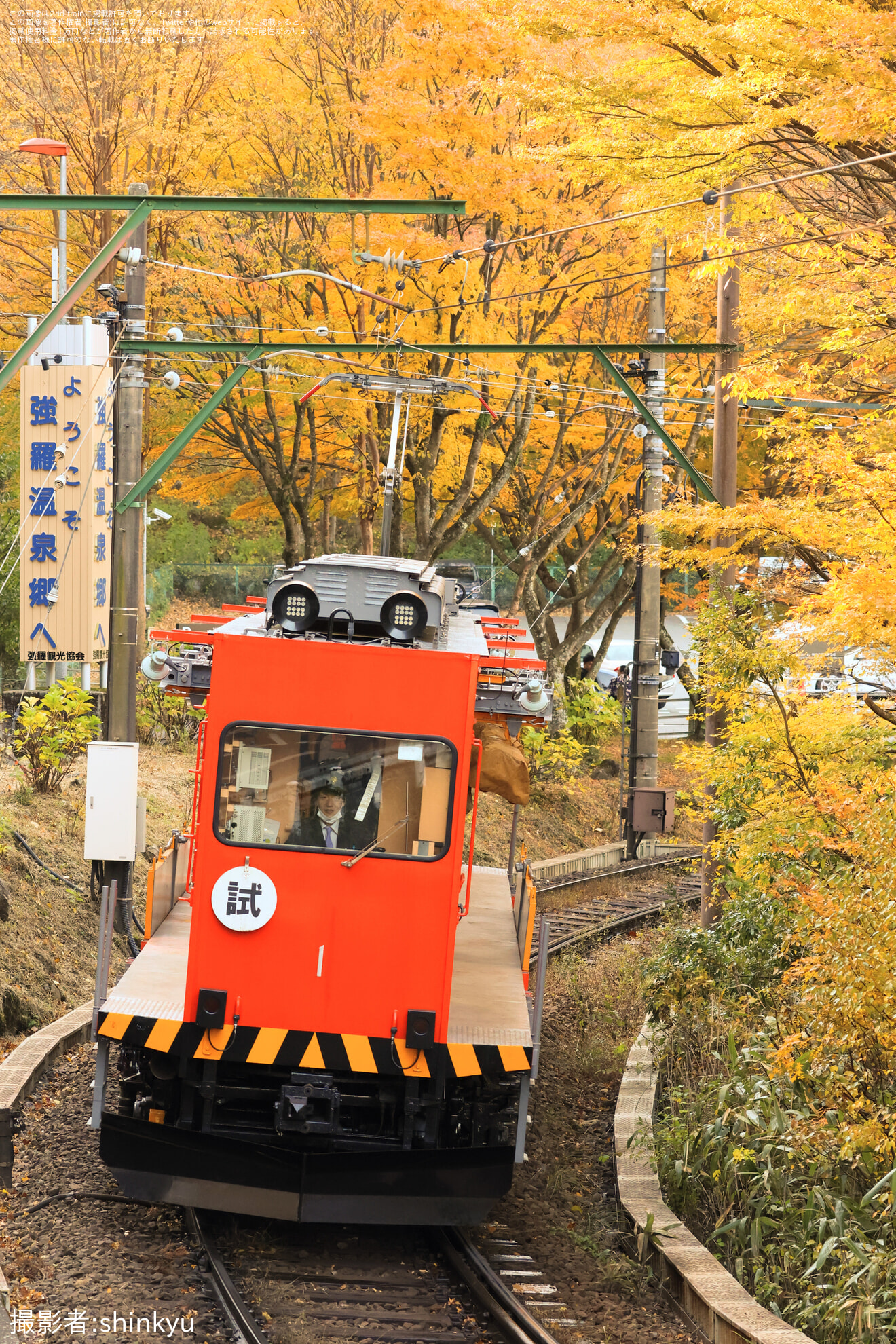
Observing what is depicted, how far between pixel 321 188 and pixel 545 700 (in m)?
15.6

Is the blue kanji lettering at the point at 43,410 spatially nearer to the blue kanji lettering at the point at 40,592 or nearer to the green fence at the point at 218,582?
the blue kanji lettering at the point at 40,592

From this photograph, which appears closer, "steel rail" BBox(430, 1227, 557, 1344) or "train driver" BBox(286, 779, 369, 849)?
"steel rail" BBox(430, 1227, 557, 1344)

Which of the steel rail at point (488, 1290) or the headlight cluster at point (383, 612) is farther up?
the headlight cluster at point (383, 612)

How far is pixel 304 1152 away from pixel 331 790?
202cm

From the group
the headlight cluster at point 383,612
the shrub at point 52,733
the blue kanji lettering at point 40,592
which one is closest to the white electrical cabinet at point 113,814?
the blue kanji lettering at point 40,592

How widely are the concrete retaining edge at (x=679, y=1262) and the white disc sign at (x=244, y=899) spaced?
2.89 m

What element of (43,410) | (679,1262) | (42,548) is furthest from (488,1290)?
(43,410)

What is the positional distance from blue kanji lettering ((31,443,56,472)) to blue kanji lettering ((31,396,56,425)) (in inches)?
9.1

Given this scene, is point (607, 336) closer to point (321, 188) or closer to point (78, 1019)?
point (321, 188)

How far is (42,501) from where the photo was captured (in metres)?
13.9

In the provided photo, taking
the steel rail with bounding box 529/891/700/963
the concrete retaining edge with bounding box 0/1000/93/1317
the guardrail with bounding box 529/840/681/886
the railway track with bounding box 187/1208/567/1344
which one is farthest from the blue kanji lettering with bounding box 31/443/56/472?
the guardrail with bounding box 529/840/681/886

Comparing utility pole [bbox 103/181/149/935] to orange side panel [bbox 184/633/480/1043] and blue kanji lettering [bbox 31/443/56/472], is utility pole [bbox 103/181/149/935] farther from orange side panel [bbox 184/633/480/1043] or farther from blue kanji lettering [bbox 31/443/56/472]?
orange side panel [bbox 184/633/480/1043]

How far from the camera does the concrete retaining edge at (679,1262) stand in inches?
254

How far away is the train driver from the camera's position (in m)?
7.72
